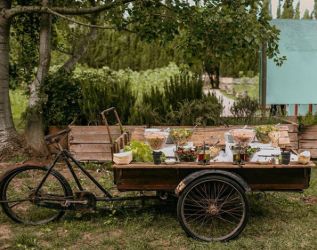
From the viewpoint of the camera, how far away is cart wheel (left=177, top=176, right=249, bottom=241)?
4270mm

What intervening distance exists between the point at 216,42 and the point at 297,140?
6.40ft

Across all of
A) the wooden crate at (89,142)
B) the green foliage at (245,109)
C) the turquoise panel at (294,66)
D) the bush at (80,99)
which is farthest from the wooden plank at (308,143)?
the wooden crate at (89,142)

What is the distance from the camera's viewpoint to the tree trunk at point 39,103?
7801 millimetres

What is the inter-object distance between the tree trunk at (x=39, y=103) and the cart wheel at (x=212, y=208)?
3770 mm

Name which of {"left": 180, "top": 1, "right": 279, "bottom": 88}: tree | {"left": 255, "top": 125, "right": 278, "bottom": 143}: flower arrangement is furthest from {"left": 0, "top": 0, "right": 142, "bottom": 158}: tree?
{"left": 255, "top": 125, "right": 278, "bottom": 143}: flower arrangement

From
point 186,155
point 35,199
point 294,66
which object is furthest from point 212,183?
point 294,66

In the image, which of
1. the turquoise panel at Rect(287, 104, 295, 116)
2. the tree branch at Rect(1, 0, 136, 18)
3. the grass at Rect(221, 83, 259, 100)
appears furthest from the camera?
the grass at Rect(221, 83, 259, 100)

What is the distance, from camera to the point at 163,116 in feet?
26.1

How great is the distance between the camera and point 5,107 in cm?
782

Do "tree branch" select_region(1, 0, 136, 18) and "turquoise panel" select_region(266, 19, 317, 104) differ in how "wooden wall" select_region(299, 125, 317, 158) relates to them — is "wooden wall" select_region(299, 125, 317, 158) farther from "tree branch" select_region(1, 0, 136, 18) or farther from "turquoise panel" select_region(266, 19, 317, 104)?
"tree branch" select_region(1, 0, 136, 18)

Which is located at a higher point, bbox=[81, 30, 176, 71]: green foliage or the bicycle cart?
bbox=[81, 30, 176, 71]: green foliage

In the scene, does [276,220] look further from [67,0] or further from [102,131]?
[67,0]

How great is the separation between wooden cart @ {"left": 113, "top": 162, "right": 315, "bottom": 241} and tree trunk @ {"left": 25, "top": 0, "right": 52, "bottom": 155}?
370cm

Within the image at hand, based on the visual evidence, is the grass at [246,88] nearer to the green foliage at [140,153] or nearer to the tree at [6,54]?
the tree at [6,54]
